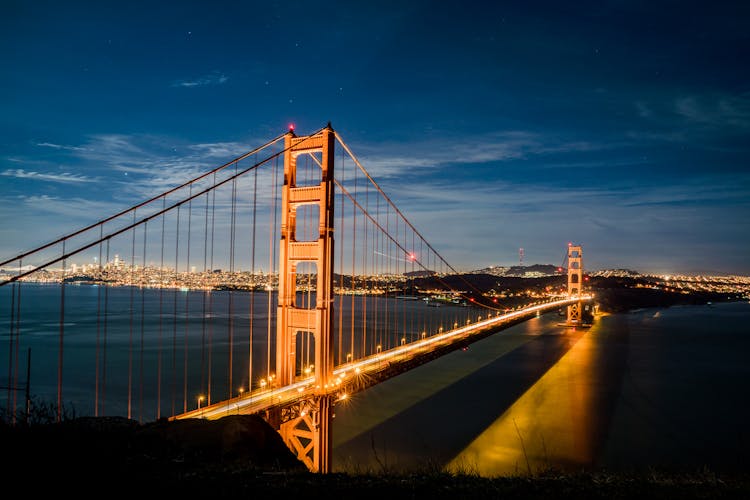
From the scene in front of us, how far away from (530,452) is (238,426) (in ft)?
46.0

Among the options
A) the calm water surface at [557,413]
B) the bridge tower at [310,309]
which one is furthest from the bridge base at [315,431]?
the calm water surface at [557,413]

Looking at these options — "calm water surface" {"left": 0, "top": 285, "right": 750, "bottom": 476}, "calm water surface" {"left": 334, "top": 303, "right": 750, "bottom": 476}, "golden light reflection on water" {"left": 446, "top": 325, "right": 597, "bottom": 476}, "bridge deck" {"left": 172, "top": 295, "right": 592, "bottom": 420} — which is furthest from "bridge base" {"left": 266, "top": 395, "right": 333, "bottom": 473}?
"golden light reflection on water" {"left": 446, "top": 325, "right": 597, "bottom": 476}

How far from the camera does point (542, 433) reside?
20.3 meters

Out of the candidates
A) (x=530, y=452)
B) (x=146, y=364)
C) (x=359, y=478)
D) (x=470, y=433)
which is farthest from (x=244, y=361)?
(x=359, y=478)

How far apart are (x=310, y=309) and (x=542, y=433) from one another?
12.8 meters

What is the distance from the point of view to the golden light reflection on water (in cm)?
1642

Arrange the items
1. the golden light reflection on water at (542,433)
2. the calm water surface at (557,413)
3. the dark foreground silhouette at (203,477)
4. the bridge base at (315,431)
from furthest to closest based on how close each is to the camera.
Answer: the calm water surface at (557,413) → the golden light reflection on water at (542,433) → the bridge base at (315,431) → the dark foreground silhouette at (203,477)

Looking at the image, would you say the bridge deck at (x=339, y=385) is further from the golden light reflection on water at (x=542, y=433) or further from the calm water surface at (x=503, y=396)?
the golden light reflection on water at (x=542, y=433)

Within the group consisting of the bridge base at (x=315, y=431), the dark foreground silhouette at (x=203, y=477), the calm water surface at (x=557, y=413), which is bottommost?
the calm water surface at (x=557, y=413)

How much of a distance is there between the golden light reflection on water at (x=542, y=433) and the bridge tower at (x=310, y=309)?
3.85 meters

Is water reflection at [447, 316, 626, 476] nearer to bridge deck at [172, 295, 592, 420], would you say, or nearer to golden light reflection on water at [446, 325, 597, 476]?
golden light reflection on water at [446, 325, 597, 476]

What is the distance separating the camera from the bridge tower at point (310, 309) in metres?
12.6

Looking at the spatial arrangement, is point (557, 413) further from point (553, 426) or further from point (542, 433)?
point (542, 433)

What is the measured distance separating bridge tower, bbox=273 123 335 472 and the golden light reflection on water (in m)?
3.85
